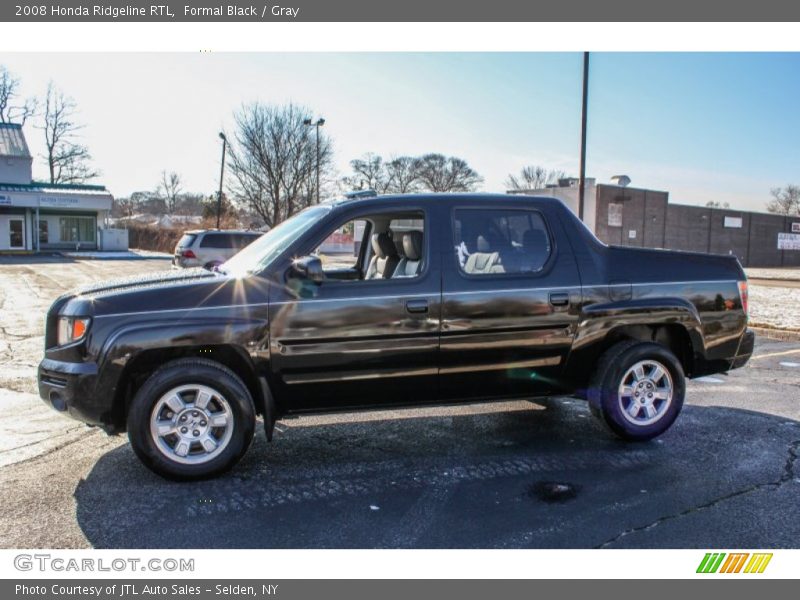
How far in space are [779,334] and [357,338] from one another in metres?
9.33

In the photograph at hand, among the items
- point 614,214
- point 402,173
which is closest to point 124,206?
point 402,173

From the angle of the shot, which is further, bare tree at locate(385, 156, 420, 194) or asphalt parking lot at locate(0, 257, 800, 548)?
bare tree at locate(385, 156, 420, 194)

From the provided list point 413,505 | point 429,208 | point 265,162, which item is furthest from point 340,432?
point 265,162

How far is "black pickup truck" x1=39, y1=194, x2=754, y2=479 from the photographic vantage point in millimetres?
3949

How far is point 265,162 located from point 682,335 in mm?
39059

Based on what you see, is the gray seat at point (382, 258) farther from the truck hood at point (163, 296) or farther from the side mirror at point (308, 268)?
the truck hood at point (163, 296)

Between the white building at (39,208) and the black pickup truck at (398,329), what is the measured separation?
137 feet

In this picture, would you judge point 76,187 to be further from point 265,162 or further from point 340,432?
point 340,432

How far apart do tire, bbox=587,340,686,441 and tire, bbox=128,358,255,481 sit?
2707 millimetres

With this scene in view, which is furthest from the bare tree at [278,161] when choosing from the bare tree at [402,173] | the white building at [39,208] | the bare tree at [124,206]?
the bare tree at [124,206]

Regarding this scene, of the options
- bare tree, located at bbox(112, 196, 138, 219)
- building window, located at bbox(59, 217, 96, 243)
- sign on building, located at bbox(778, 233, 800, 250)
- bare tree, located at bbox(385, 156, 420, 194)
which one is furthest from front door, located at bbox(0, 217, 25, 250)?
sign on building, located at bbox(778, 233, 800, 250)

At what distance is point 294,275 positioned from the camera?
4168 millimetres

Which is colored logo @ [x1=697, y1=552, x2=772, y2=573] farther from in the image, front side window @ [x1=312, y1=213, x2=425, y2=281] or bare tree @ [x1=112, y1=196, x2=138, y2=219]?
bare tree @ [x1=112, y1=196, x2=138, y2=219]

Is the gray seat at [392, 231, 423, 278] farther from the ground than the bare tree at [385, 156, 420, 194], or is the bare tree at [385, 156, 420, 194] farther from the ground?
the bare tree at [385, 156, 420, 194]
